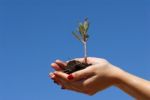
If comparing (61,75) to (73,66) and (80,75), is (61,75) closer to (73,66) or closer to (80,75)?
(80,75)

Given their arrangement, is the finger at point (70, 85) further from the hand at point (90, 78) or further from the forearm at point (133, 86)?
the forearm at point (133, 86)

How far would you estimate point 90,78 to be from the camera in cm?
687

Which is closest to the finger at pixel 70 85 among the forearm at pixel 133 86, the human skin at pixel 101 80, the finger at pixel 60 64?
the human skin at pixel 101 80

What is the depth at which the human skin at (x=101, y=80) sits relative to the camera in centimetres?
681

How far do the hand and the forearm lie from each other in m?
0.11

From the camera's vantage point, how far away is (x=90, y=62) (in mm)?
7578

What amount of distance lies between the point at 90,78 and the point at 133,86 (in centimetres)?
70

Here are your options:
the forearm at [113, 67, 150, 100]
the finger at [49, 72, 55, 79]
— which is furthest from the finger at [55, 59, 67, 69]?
the forearm at [113, 67, 150, 100]

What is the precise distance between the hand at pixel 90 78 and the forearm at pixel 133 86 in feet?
0.35

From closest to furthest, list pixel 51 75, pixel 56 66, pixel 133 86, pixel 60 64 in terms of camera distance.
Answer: pixel 133 86 < pixel 51 75 < pixel 56 66 < pixel 60 64

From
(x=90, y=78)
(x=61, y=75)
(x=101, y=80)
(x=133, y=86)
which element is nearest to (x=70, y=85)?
(x=61, y=75)

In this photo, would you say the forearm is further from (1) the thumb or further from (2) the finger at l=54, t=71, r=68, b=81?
(2) the finger at l=54, t=71, r=68, b=81

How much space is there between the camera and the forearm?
695 cm

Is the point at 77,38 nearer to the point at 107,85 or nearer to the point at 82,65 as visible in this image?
the point at 82,65
